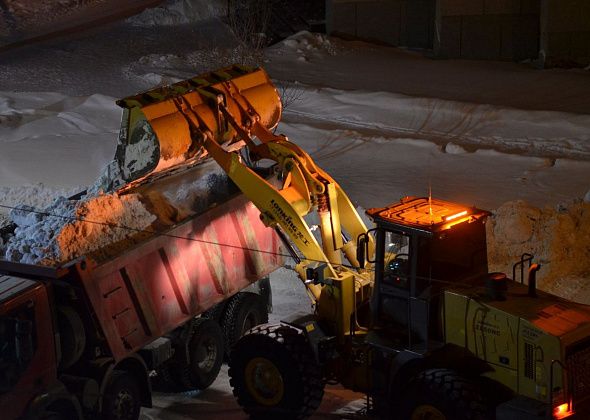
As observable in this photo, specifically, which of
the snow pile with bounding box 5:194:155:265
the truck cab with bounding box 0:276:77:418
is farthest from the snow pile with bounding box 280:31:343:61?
the truck cab with bounding box 0:276:77:418

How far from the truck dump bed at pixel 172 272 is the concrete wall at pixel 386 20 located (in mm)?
19054

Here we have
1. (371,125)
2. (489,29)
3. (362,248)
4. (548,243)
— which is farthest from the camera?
(489,29)

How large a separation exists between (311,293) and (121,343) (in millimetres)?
1969

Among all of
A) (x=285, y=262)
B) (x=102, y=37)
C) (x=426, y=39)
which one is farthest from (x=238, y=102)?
(x=102, y=37)

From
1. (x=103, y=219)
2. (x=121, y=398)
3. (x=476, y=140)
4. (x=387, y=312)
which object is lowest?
(x=121, y=398)

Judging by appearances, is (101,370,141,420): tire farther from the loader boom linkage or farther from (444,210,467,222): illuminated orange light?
(444,210,467,222): illuminated orange light

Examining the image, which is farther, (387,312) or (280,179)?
(280,179)

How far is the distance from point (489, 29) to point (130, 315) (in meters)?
20.4

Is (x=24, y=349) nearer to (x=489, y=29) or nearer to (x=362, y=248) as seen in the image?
(x=362, y=248)

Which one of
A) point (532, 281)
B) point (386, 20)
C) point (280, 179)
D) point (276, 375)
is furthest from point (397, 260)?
point (386, 20)

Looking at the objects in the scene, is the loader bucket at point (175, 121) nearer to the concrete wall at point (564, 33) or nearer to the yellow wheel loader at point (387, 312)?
the yellow wheel loader at point (387, 312)

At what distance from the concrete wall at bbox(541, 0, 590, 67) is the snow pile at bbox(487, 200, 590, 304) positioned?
14.2 meters

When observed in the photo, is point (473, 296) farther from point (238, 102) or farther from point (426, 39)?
point (426, 39)

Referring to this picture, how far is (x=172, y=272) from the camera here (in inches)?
412
